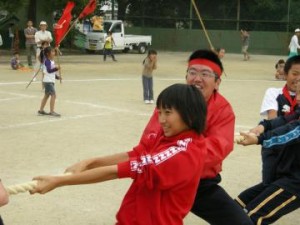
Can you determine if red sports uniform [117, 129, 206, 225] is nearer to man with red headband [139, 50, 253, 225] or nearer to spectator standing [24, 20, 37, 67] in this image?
man with red headband [139, 50, 253, 225]

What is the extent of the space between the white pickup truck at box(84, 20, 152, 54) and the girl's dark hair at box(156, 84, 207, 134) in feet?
93.9

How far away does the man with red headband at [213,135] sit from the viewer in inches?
130

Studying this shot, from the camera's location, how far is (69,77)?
18.0 metres

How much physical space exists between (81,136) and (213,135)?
230 inches

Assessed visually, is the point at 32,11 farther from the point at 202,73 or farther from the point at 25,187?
the point at 25,187

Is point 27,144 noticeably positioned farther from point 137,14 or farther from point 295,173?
point 137,14

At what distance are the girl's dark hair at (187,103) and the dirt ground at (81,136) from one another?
2.80 meters

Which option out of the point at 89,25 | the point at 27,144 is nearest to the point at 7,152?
the point at 27,144

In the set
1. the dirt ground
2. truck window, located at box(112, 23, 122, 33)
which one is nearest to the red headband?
the dirt ground

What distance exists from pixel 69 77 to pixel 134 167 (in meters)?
15.7

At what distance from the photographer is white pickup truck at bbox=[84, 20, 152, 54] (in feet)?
103

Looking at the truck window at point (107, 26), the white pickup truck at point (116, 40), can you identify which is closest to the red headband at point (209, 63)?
the white pickup truck at point (116, 40)

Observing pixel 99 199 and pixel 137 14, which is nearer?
pixel 99 199

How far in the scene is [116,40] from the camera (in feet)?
104
